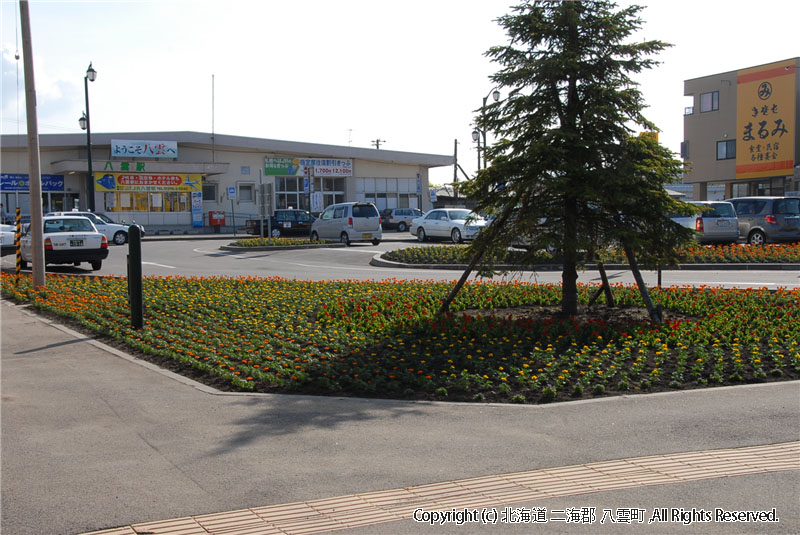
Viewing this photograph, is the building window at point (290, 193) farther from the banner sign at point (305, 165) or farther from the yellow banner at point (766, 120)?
the yellow banner at point (766, 120)

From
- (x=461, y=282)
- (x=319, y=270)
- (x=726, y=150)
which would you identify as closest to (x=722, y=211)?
(x=319, y=270)

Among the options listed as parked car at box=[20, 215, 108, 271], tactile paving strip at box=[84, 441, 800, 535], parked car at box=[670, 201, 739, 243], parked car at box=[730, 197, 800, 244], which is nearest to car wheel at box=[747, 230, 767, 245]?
parked car at box=[730, 197, 800, 244]

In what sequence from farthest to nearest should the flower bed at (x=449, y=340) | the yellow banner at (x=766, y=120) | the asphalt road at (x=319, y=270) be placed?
the yellow banner at (x=766, y=120)
the asphalt road at (x=319, y=270)
the flower bed at (x=449, y=340)

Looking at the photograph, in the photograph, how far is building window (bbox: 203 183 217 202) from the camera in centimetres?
5269

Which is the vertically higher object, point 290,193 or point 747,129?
point 747,129

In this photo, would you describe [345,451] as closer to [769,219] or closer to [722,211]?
[722,211]

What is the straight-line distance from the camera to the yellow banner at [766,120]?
4525 cm

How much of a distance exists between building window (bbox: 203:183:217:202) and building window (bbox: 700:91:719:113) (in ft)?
110

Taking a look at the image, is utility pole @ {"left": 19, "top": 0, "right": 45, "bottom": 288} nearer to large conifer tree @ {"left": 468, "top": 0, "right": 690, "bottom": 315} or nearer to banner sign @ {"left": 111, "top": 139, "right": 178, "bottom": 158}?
large conifer tree @ {"left": 468, "top": 0, "right": 690, "bottom": 315}

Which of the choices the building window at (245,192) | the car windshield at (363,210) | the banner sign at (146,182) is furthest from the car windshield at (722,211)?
the building window at (245,192)

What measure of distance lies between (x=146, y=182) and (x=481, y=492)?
4719 cm

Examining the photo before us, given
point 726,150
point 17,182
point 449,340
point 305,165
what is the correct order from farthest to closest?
point 305,165 → point 726,150 → point 17,182 → point 449,340

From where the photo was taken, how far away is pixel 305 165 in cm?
5647

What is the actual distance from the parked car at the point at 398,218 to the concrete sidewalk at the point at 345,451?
4261 cm
